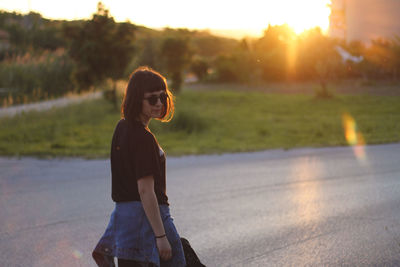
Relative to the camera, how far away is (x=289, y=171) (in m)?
8.17

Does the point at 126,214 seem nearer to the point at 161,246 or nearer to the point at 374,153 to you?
the point at 161,246

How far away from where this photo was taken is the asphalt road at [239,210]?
4.21m

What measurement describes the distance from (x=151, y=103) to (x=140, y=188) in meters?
0.47

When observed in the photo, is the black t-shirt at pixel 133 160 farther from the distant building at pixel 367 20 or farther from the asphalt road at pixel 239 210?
the distant building at pixel 367 20

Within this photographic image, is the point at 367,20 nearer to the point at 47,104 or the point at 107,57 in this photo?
the point at 107,57

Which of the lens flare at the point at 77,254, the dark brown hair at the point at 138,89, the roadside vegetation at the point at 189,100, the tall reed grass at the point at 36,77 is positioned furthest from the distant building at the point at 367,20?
the tall reed grass at the point at 36,77

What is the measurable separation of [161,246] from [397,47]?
6.72m

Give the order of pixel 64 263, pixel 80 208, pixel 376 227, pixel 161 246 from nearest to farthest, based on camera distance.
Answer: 1. pixel 161 246
2. pixel 64 263
3. pixel 376 227
4. pixel 80 208

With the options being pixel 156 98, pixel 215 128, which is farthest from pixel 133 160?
pixel 215 128

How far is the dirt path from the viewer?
606 inches

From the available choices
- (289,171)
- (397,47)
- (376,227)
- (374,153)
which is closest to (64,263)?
(376,227)

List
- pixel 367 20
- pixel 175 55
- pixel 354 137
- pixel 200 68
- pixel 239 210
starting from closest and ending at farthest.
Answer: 1. pixel 239 210
2. pixel 367 20
3. pixel 354 137
4. pixel 175 55
5. pixel 200 68

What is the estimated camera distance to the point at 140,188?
2277 mm

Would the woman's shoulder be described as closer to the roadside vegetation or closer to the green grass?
the roadside vegetation
